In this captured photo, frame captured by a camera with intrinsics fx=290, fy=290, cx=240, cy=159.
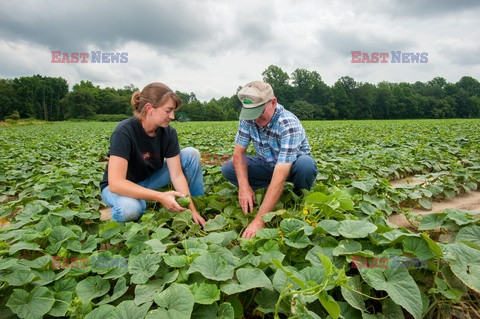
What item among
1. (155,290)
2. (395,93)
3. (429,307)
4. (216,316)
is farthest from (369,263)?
(395,93)

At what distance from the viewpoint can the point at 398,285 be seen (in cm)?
133

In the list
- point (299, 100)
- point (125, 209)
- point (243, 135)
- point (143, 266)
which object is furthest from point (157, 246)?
point (299, 100)

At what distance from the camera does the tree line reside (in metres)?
55.9

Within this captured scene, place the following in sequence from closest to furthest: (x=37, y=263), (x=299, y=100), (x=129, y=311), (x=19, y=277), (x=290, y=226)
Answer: (x=129, y=311)
(x=19, y=277)
(x=37, y=263)
(x=290, y=226)
(x=299, y=100)

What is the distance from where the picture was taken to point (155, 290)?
1432mm

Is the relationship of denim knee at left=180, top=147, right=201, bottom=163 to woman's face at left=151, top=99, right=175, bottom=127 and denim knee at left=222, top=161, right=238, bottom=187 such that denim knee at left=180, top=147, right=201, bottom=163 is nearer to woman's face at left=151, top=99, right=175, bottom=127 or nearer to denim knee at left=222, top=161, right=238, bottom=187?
denim knee at left=222, top=161, right=238, bottom=187

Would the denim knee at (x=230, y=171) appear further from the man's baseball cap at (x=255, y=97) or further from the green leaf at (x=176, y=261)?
the green leaf at (x=176, y=261)

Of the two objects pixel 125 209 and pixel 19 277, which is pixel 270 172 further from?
pixel 19 277

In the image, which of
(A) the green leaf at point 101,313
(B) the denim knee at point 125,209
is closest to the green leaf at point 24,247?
(B) the denim knee at point 125,209

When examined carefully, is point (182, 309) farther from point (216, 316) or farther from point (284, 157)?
point (284, 157)

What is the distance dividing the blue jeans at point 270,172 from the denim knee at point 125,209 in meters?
1.06

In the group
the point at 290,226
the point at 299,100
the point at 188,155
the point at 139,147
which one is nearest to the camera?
the point at 290,226

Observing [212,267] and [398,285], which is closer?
[398,285]

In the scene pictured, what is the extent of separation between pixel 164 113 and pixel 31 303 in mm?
1540
